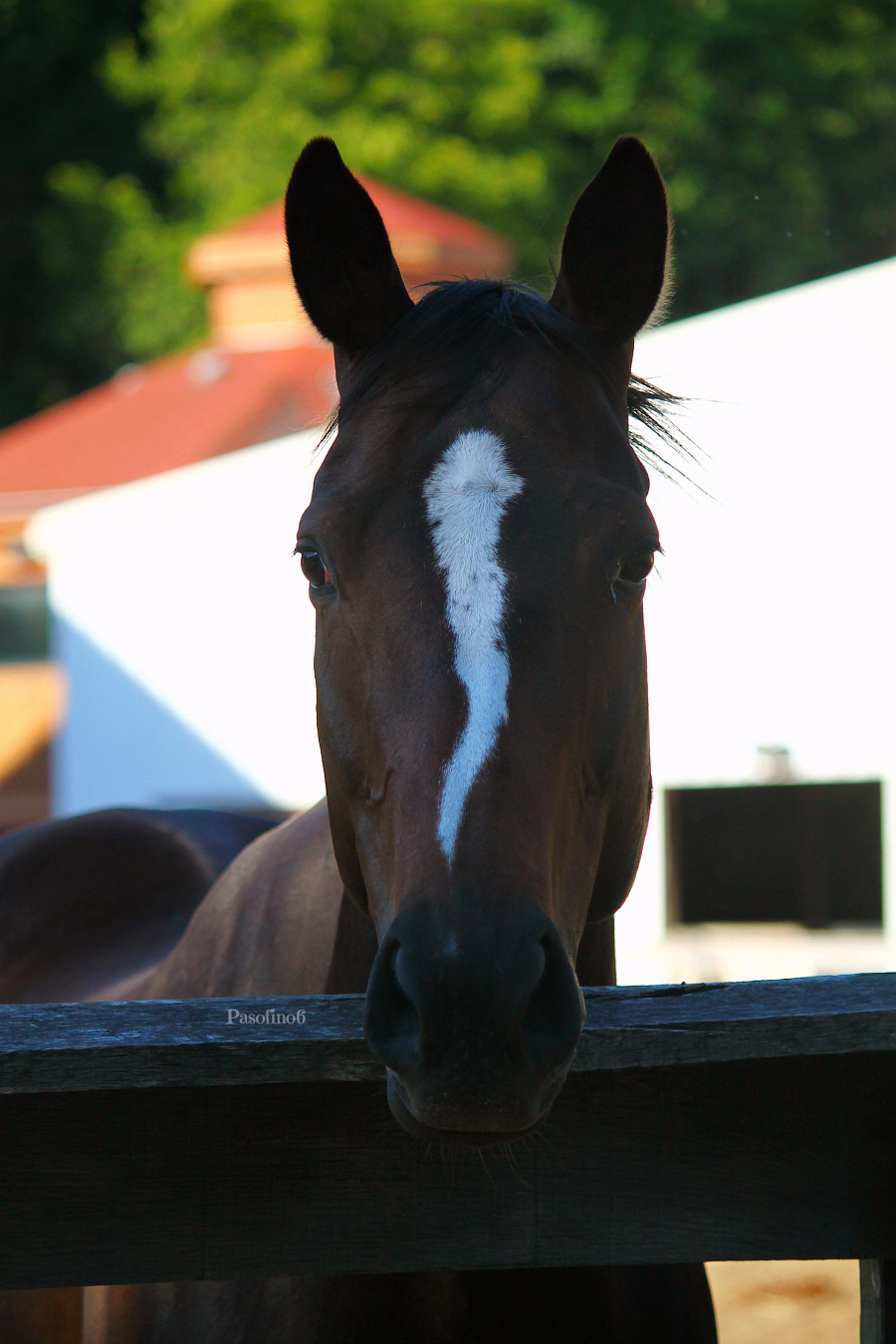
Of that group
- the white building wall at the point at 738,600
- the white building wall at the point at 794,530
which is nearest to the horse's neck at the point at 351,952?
the white building wall at the point at 738,600

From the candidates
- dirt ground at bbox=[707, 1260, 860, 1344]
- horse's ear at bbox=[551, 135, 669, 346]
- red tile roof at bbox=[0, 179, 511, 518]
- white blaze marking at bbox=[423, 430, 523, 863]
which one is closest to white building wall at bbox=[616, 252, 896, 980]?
dirt ground at bbox=[707, 1260, 860, 1344]

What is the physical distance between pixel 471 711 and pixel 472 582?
0.17 metres

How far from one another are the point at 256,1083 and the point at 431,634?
564mm

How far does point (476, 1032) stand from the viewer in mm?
1312

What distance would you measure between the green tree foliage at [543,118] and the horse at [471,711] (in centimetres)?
2358

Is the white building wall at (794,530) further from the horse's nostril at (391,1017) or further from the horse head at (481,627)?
the horse's nostril at (391,1017)

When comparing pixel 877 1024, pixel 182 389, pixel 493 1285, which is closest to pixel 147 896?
pixel 493 1285

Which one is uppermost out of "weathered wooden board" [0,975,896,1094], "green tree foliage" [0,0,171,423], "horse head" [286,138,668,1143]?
"green tree foliage" [0,0,171,423]

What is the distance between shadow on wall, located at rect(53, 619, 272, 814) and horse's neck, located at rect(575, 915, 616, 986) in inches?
350

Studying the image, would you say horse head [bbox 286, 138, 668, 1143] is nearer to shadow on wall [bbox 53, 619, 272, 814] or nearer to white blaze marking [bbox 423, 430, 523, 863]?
white blaze marking [bbox 423, 430, 523, 863]

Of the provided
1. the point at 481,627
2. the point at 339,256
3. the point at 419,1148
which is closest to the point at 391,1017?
the point at 419,1148

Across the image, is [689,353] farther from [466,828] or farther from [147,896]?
[466,828]

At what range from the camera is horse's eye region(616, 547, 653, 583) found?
5.94ft

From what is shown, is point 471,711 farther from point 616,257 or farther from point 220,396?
point 220,396
